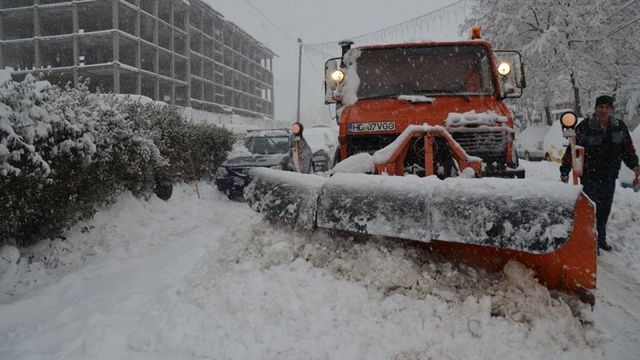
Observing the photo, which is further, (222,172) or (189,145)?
(222,172)

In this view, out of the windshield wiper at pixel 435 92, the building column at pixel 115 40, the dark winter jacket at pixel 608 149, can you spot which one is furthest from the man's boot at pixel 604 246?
the building column at pixel 115 40

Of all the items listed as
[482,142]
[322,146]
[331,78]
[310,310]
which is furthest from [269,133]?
[310,310]

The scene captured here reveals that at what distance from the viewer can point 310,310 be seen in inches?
114

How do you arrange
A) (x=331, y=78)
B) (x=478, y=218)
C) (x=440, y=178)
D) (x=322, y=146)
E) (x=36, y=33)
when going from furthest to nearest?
1. (x=36, y=33)
2. (x=322, y=146)
3. (x=331, y=78)
4. (x=440, y=178)
5. (x=478, y=218)

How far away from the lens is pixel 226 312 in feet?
9.98

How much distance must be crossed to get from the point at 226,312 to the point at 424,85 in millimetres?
3555

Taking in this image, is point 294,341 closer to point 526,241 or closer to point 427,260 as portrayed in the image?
point 427,260

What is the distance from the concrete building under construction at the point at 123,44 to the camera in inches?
1389

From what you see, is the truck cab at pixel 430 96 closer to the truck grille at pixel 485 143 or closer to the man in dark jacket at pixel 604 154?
the truck grille at pixel 485 143

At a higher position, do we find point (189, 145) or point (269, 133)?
point (269, 133)

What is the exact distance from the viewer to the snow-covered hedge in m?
4.04

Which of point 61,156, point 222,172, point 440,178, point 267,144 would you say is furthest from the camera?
point 267,144

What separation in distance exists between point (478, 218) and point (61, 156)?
4270mm

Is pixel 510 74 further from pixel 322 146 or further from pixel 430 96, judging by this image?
pixel 322 146
